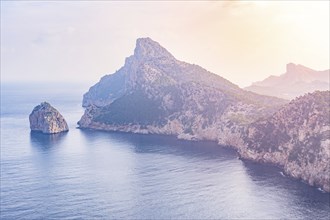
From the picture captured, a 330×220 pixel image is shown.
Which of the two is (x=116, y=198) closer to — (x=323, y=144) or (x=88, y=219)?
(x=88, y=219)

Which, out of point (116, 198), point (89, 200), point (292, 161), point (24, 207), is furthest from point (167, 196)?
point (292, 161)

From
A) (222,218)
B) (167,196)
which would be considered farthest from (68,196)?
(222,218)

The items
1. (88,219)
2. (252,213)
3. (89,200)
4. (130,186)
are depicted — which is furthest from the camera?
(130,186)

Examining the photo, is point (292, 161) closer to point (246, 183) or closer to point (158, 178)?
point (246, 183)

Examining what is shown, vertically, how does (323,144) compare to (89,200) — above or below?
above

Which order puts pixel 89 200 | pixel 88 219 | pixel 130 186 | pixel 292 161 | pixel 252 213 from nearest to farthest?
1. pixel 88 219
2. pixel 252 213
3. pixel 89 200
4. pixel 130 186
5. pixel 292 161

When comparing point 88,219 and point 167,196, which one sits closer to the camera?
point 88,219

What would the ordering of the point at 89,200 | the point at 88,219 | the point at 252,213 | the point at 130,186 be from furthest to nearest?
the point at 130,186
the point at 89,200
the point at 252,213
the point at 88,219

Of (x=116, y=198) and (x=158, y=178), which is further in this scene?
(x=158, y=178)

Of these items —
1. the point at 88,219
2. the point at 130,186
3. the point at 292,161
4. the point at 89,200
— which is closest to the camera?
the point at 88,219
